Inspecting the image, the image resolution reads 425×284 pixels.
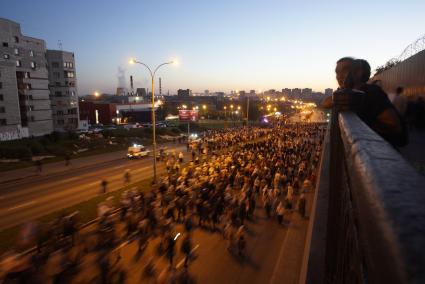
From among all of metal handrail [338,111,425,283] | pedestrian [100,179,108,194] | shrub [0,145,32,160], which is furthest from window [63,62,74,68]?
metal handrail [338,111,425,283]

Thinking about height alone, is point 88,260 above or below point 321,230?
below

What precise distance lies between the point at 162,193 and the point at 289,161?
13550 mm

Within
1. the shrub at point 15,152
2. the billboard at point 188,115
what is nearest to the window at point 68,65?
the billboard at point 188,115

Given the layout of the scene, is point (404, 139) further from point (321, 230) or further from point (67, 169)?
point (67, 169)

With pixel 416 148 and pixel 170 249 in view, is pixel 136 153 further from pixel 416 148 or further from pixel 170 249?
pixel 416 148

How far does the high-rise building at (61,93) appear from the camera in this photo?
259 feet

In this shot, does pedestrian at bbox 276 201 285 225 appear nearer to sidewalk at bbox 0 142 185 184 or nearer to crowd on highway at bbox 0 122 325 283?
crowd on highway at bbox 0 122 325 283

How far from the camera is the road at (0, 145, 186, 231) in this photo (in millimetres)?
19531

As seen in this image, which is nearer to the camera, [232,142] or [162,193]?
[162,193]

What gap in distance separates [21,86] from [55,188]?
47.8m

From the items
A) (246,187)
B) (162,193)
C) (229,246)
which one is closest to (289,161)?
(246,187)

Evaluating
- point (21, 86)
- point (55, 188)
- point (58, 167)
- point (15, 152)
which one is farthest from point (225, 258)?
point (21, 86)

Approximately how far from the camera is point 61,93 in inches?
3137

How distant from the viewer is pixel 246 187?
18.9 m
